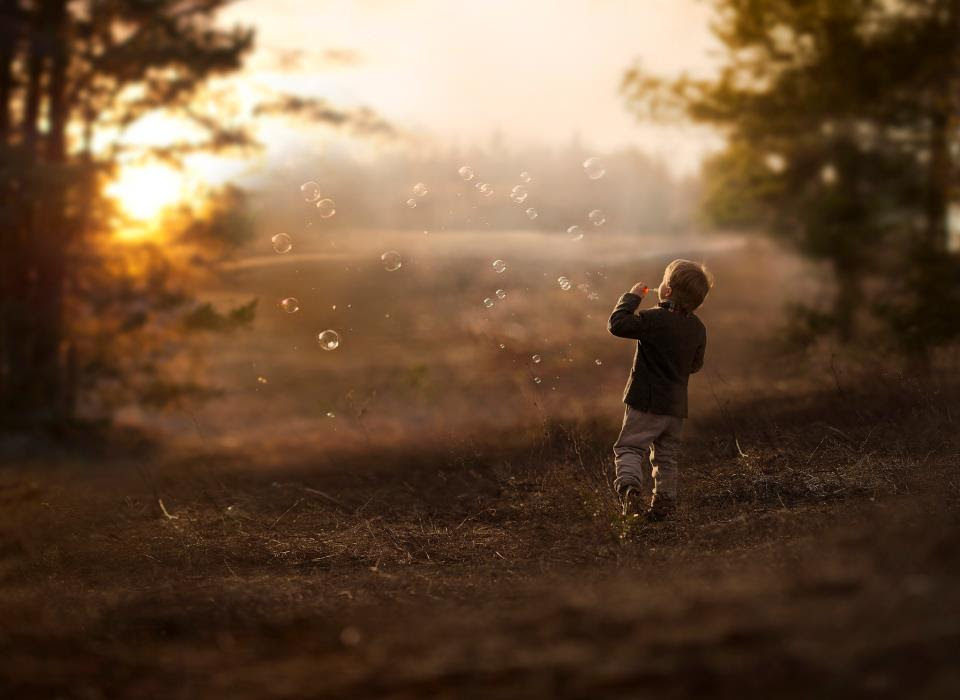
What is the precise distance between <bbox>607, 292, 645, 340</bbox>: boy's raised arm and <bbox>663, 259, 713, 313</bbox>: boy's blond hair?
345mm

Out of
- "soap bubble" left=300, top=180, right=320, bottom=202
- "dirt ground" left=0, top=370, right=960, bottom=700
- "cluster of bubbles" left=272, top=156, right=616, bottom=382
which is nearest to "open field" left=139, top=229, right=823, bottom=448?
"cluster of bubbles" left=272, top=156, right=616, bottom=382

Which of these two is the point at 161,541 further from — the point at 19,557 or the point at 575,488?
the point at 575,488

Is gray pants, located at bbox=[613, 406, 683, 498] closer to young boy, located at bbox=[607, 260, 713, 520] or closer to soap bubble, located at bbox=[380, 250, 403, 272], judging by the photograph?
young boy, located at bbox=[607, 260, 713, 520]

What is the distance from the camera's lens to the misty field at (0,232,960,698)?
3.54 meters

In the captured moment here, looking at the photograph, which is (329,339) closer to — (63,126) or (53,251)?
(53,251)

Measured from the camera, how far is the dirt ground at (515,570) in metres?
3.50

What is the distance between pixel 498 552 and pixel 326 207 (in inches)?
182

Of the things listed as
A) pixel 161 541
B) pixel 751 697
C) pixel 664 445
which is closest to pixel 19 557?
pixel 161 541

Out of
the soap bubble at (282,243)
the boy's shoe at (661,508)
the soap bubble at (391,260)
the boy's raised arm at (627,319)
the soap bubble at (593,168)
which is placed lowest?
the boy's shoe at (661,508)

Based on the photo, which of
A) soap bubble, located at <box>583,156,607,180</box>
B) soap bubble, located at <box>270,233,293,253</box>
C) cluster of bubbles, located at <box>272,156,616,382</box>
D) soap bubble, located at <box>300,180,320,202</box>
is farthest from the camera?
soap bubble, located at <box>270,233,293,253</box>

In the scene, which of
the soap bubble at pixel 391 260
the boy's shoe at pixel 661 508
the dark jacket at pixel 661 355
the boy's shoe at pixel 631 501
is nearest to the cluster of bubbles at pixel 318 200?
the soap bubble at pixel 391 260

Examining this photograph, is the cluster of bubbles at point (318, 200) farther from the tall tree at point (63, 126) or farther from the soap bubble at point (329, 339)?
the tall tree at point (63, 126)

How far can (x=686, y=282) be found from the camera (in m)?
7.33

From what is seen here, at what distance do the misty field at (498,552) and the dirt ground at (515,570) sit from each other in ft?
0.07
